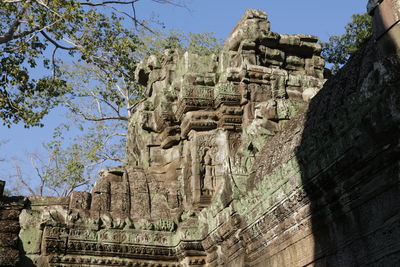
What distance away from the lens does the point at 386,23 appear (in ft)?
12.9

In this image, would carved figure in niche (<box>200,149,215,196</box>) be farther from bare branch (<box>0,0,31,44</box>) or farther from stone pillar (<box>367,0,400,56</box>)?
bare branch (<box>0,0,31,44</box>)

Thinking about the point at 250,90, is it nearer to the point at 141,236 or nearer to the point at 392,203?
the point at 141,236

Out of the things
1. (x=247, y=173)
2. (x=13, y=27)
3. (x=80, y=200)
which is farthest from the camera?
(x=13, y=27)

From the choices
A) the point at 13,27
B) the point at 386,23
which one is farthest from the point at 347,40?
the point at 386,23

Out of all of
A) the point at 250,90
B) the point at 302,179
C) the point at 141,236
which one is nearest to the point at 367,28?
the point at 250,90

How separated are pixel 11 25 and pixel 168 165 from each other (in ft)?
36.5

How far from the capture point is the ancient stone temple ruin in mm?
3961

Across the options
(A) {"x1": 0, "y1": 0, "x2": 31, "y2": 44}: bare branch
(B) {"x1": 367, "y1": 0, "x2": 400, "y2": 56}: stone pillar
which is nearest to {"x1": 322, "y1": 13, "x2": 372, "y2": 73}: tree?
(A) {"x1": 0, "y1": 0, "x2": 31, "y2": 44}: bare branch

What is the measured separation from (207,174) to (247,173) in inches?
51.8

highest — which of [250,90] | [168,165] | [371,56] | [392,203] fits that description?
[250,90]

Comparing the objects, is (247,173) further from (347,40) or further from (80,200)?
(347,40)

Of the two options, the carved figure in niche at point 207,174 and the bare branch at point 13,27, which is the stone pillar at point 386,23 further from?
the bare branch at point 13,27

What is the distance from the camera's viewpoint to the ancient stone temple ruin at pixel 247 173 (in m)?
3.96

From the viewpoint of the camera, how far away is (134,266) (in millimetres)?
6934
